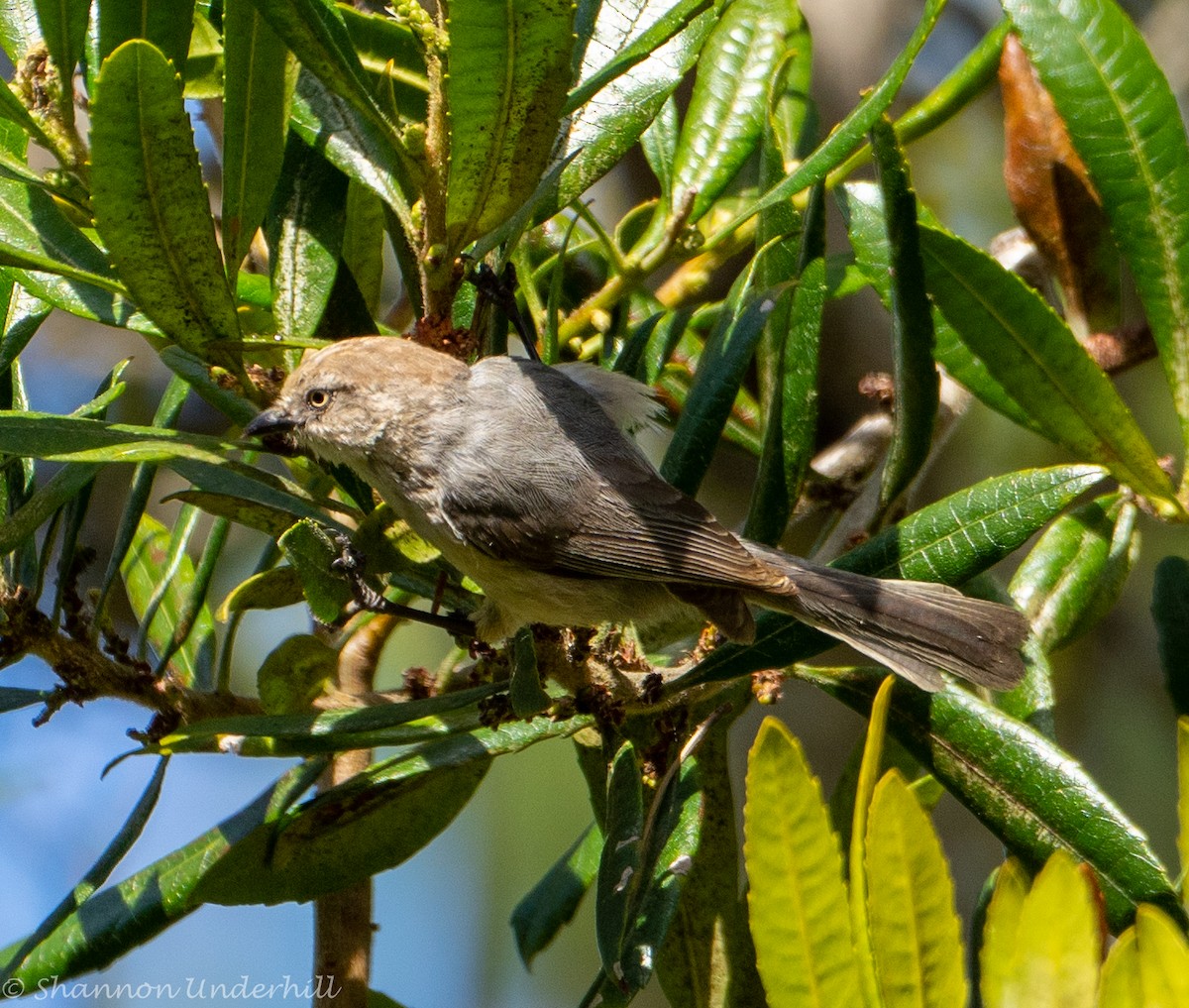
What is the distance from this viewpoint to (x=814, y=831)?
105 centimetres

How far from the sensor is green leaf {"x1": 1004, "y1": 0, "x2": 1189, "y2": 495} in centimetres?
178

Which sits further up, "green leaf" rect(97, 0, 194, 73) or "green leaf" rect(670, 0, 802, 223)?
"green leaf" rect(670, 0, 802, 223)

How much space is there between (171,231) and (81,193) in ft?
1.05

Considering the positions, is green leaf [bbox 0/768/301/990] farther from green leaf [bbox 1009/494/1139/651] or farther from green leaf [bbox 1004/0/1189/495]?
green leaf [bbox 1004/0/1189/495]

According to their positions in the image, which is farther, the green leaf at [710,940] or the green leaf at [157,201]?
the green leaf at [710,940]

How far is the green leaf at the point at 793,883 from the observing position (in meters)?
1.03

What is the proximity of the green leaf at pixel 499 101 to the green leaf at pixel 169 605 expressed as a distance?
89 cm

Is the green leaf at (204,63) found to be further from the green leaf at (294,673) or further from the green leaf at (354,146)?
the green leaf at (294,673)

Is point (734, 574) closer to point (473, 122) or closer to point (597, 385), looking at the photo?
point (597, 385)

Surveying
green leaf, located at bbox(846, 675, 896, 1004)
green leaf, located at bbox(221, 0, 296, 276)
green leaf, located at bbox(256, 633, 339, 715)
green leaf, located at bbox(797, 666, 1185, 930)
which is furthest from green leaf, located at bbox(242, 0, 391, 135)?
green leaf, located at bbox(797, 666, 1185, 930)

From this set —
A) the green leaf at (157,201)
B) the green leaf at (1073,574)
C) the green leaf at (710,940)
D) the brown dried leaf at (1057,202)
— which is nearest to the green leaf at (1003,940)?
the green leaf at (710,940)

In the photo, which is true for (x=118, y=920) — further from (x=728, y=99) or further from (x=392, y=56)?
(x=728, y=99)

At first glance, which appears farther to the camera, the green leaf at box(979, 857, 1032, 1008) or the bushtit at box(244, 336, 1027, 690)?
the bushtit at box(244, 336, 1027, 690)

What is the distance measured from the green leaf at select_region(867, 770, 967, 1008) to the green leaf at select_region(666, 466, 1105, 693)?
65 cm
